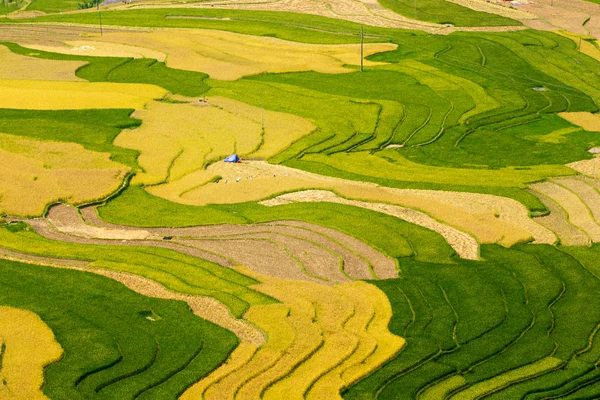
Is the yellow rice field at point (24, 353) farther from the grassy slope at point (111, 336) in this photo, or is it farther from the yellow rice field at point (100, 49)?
the yellow rice field at point (100, 49)

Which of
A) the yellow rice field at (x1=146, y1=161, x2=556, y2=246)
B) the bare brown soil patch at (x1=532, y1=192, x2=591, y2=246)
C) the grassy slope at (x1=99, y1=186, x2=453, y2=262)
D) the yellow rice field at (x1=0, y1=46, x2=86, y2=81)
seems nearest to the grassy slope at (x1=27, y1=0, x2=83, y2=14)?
the yellow rice field at (x1=0, y1=46, x2=86, y2=81)

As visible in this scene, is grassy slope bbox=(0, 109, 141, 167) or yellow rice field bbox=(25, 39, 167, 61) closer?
grassy slope bbox=(0, 109, 141, 167)

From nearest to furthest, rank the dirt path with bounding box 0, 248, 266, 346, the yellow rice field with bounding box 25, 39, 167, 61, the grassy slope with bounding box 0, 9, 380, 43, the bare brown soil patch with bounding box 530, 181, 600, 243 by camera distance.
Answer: the dirt path with bounding box 0, 248, 266, 346 < the bare brown soil patch with bounding box 530, 181, 600, 243 < the yellow rice field with bounding box 25, 39, 167, 61 < the grassy slope with bounding box 0, 9, 380, 43

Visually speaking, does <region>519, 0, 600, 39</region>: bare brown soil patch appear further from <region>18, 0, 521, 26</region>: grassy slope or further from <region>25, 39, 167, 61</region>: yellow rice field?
<region>25, 39, 167, 61</region>: yellow rice field

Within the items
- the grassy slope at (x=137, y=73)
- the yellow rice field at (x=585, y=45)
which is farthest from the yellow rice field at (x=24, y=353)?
the yellow rice field at (x=585, y=45)

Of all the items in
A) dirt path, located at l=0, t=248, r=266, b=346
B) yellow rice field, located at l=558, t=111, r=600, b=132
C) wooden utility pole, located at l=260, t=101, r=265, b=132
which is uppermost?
dirt path, located at l=0, t=248, r=266, b=346

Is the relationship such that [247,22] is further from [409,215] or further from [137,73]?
[409,215]
